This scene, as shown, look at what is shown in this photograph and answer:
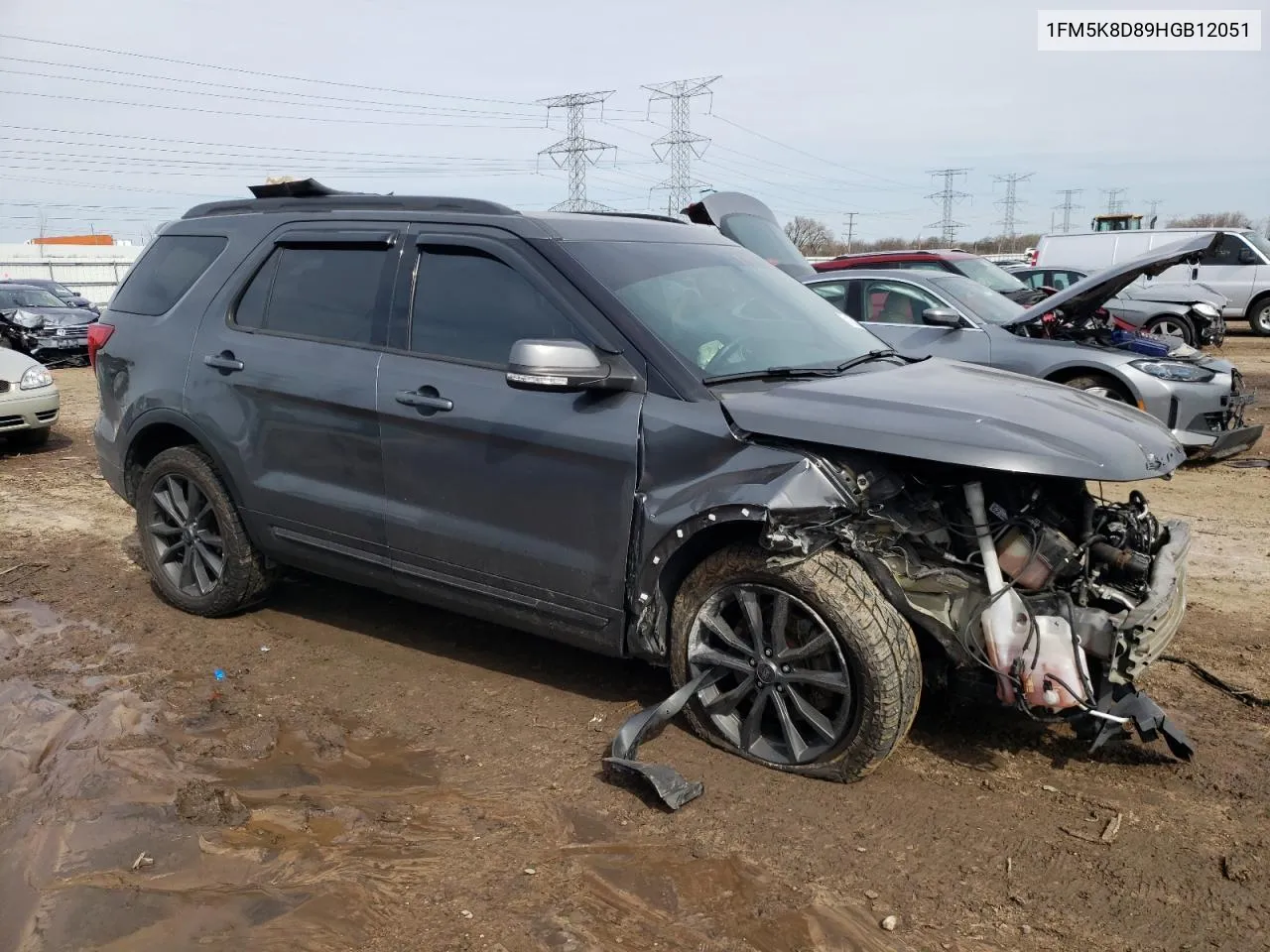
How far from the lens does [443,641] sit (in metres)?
4.96

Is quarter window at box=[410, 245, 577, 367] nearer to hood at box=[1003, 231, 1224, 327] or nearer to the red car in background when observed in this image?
hood at box=[1003, 231, 1224, 327]

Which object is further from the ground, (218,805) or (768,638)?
(768,638)

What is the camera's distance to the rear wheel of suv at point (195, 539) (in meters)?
4.97

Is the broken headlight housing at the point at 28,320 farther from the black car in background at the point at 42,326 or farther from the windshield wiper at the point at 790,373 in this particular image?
the windshield wiper at the point at 790,373

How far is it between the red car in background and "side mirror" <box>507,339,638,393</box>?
24.3 feet

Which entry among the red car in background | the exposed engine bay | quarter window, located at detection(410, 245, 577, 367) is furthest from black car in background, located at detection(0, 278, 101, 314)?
the exposed engine bay

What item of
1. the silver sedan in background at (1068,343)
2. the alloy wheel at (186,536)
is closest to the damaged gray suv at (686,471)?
the alloy wheel at (186,536)

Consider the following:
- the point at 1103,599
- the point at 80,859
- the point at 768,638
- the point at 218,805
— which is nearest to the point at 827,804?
the point at 768,638

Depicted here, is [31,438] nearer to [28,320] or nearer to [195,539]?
[195,539]

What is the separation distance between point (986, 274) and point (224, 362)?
940 cm

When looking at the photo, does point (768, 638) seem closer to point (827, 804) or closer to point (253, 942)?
point (827, 804)

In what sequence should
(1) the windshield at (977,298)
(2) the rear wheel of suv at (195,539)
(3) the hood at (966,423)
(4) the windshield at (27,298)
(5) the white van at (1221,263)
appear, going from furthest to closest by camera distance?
1. (5) the white van at (1221,263)
2. (4) the windshield at (27,298)
3. (1) the windshield at (977,298)
4. (2) the rear wheel of suv at (195,539)
5. (3) the hood at (966,423)

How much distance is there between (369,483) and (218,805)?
143 centimetres

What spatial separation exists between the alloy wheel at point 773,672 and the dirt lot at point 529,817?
0.13 meters
